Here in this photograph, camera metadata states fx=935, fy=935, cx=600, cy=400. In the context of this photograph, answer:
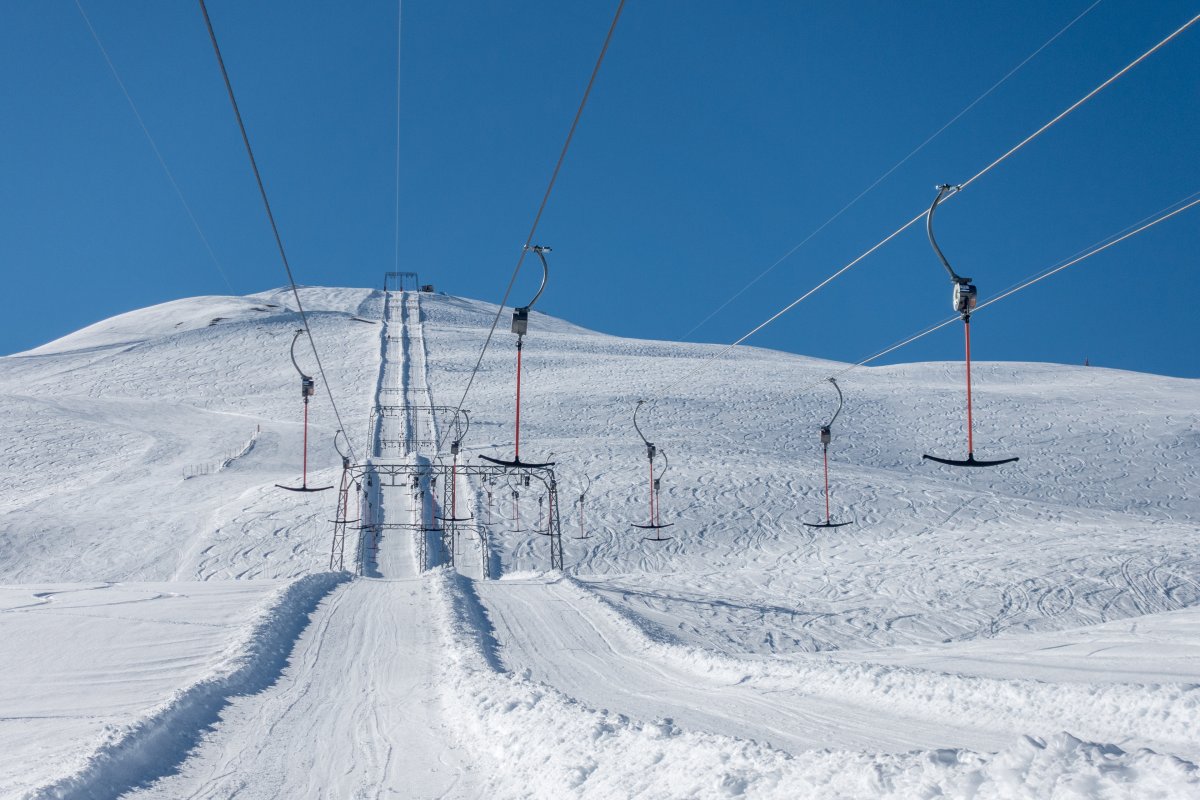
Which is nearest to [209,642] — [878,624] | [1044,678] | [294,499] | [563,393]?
[1044,678]

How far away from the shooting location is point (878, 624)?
61.4 ft

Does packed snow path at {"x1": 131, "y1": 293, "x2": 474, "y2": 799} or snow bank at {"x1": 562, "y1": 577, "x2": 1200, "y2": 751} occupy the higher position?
snow bank at {"x1": 562, "y1": 577, "x2": 1200, "y2": 751}

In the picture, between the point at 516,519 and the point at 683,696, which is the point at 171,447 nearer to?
the point at 516,519

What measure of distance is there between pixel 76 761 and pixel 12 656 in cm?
549

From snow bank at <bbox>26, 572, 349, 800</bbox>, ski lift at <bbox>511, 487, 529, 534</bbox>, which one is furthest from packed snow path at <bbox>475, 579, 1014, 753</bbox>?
ski lift at <bbox>511, 487, 529, 534</bbox>

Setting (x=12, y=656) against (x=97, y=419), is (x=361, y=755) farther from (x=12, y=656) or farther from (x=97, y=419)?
(x=97, y=419)

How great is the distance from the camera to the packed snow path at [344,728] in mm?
7320

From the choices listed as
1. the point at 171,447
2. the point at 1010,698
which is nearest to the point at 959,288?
the point at 1010,698

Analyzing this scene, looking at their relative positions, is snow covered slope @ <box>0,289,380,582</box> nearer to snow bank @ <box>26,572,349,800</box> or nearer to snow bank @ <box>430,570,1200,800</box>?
snow bank @ <box>26,572,349,800</box>

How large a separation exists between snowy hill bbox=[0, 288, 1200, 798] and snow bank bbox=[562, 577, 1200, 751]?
0.04 metres

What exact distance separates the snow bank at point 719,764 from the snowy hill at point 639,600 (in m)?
0.03

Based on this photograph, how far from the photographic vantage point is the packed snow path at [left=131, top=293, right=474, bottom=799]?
7.32 metres

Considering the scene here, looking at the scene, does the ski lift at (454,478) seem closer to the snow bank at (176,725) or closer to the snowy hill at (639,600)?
the snowy hill at (639,600)

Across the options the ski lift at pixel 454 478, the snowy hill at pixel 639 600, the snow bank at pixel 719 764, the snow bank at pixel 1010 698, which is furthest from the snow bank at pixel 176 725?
the ski lift at pixel 454 478
